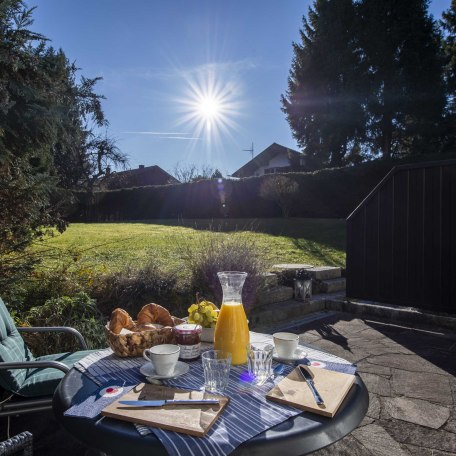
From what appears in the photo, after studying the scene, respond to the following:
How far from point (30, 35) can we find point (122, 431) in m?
3.70

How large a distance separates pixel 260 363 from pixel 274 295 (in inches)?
135

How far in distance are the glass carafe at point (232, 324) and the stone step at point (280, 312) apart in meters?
2.83

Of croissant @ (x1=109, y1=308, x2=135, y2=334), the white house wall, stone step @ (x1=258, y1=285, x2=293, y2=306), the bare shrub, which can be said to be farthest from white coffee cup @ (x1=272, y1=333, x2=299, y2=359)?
the white house wall

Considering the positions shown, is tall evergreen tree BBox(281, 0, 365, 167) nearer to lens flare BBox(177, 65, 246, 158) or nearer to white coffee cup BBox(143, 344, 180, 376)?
lens flare BBox(177, 65, 246, 158)

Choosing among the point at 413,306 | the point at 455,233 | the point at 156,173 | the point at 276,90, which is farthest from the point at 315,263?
the point at 156,173

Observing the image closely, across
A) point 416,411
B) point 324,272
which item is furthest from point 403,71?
point 416,411

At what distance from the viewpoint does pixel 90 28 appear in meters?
6.14

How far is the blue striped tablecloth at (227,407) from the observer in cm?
91

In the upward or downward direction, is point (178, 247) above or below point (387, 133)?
below

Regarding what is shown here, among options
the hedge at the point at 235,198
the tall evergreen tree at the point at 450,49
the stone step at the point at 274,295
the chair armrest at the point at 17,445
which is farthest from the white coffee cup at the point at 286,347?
the tall evergreen tree at the point at 450,49

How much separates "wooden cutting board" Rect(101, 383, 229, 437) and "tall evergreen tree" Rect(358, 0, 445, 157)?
18879 millimetres

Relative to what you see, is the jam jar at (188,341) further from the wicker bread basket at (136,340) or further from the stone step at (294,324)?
the stone step at (294,324)

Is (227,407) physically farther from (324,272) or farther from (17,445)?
(324,272)

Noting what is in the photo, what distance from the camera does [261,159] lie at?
29797 millimetres
